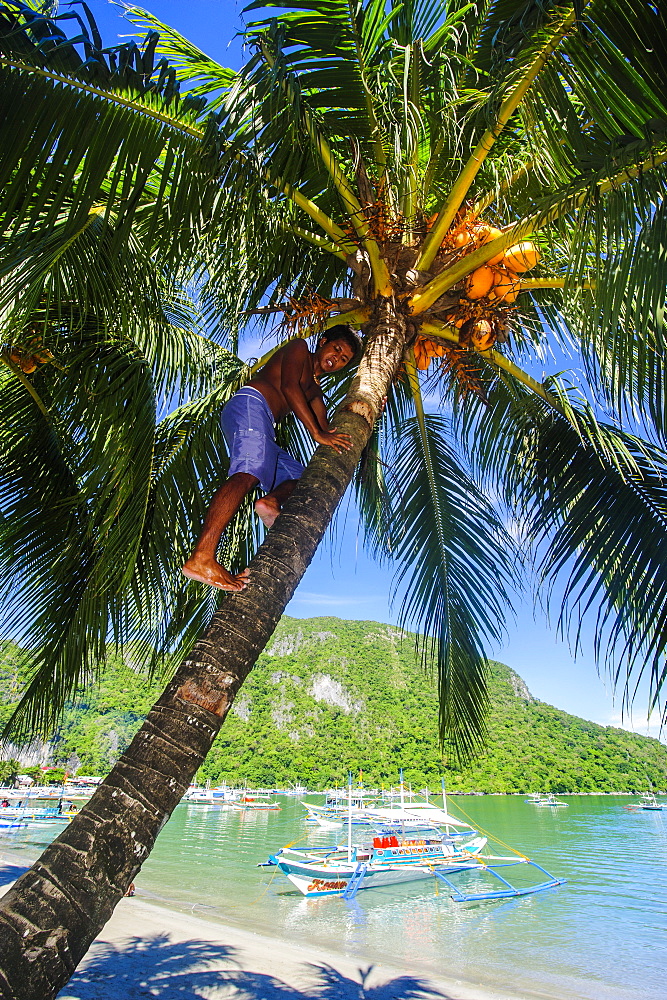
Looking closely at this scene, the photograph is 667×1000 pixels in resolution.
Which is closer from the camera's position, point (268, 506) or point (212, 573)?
point (212, 573)

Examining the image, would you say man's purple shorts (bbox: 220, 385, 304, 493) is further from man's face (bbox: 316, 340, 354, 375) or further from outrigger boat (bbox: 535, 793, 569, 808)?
outrigger boat (bbox: 535, 793, 569, 808)

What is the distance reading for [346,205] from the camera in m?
4.06

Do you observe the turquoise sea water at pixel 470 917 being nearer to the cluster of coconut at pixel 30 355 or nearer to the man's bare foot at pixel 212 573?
the cluster of coconut at pixel 30 355

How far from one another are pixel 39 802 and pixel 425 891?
53213 millimetres

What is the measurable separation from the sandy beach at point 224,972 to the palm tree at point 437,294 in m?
8.38

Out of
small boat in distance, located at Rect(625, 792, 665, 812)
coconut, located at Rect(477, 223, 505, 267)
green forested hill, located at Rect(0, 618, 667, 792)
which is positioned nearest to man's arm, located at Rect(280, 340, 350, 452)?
coconut, located at Rect(477, 223, 505, 267)

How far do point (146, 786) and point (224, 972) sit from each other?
12971 millimetres

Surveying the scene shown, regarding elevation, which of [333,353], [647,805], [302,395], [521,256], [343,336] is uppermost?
[521,256]

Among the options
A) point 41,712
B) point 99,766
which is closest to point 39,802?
point 99,766

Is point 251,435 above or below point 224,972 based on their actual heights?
Answer: above

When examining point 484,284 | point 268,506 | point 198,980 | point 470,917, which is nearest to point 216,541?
point 268,506

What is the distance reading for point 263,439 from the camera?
316 centimetres

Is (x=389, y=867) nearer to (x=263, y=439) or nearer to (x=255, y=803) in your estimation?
(x=263, y=439)

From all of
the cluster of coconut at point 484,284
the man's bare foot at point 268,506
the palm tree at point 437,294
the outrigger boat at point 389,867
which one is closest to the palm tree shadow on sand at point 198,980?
the palm tree at point 437,294
